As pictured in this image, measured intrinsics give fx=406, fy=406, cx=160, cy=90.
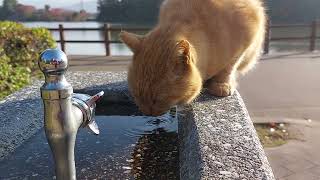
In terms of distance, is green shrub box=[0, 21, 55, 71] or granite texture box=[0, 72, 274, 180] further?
green shrub box=[0, 21, 55, 71]

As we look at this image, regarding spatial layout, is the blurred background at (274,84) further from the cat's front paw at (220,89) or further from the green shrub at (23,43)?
the cat's front paw at (220,89)

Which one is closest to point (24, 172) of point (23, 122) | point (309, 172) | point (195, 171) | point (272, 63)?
point (23, 122)

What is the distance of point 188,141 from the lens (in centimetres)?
224

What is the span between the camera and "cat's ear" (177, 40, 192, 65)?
7.49 ft

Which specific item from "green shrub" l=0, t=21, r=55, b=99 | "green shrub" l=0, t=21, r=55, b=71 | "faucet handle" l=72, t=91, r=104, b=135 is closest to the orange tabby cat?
"faucet handle" l=72, t=91, r=104, b=135

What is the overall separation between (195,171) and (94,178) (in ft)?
1.73

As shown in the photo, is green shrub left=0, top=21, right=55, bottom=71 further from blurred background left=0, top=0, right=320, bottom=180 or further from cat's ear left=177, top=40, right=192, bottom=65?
cat's ear left=177, top=40, right=192, bottom=65

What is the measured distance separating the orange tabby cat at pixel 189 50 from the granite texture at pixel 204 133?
0.64 feet

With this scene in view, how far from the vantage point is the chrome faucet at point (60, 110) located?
3.98 ft

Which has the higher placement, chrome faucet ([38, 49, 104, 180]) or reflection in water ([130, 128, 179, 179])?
chrome faucet ([38, 49, 104, 180])

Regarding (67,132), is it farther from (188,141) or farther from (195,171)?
(188,141)

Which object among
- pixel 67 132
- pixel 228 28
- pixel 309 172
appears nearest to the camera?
pixel 67 132

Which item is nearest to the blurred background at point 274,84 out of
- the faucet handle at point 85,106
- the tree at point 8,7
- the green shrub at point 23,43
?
the green shrub at point 23,43

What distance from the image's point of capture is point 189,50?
2330 millimetres
